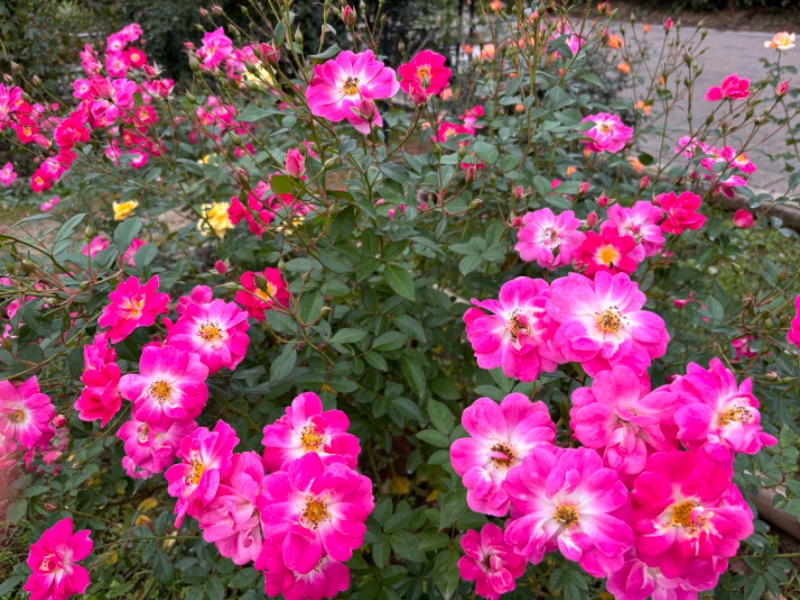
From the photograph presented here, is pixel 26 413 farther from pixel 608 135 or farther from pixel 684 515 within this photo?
pixel 608 135

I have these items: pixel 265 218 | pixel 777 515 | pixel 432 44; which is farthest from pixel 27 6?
pixel 777 515

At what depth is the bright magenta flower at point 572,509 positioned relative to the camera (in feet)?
2.23

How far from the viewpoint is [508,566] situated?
39.4 inches

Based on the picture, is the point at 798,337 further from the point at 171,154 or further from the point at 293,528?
the point at 171,154

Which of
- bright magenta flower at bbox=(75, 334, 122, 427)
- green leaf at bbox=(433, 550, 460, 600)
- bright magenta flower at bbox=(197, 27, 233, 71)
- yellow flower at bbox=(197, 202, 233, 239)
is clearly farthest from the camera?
bright magenta flower at bbox=(197, 27, 233, 71)

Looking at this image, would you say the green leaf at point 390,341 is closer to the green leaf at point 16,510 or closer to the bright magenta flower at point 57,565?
the bright magenta flower at point 57,565

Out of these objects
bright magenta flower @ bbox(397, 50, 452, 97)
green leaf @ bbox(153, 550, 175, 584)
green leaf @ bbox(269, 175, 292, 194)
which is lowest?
green leaf @ bbox(153, 550, 175, 584)

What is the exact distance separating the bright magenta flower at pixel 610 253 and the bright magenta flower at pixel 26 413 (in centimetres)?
107

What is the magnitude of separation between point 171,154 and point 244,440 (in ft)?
5.02

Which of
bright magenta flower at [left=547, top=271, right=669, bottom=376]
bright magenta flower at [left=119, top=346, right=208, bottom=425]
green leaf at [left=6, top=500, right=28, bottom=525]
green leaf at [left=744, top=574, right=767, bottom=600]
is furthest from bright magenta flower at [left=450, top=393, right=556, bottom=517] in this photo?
green leaf at [left=6, top=500, right=28, bottom=525]

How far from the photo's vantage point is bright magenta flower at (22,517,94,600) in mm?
1074

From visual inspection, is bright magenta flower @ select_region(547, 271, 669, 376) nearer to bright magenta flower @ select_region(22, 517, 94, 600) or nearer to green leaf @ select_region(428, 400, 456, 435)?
green leaf @ select_region(428, 400, 456, 435)

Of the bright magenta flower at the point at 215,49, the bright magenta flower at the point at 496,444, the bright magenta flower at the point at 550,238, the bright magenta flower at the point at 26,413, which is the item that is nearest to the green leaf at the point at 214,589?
the bright magenta flower at the point at 26,413

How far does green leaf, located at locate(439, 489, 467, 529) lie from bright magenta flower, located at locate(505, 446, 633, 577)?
283mm
